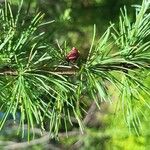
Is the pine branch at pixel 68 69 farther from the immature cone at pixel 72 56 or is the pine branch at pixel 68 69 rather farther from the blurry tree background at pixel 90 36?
the blurry tree background at pixel 90 36

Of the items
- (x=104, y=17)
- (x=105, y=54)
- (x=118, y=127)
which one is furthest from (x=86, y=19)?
(x=105, y=54)

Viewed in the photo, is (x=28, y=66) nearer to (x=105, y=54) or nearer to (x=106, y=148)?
(x=105, y=54)

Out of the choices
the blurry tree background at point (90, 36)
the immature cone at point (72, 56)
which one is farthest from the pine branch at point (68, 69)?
the blurry tree background at point (90, 36)

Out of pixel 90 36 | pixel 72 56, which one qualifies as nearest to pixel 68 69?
pixel 72 56

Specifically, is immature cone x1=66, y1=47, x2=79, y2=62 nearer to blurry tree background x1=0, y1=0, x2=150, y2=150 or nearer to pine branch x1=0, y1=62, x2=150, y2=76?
pine branch x1=0, y1=62, x2=150, y2=76

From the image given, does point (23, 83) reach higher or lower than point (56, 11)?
lower

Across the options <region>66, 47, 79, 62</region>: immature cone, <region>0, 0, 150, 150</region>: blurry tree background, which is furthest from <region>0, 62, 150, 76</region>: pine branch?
<region>0, 0, 150, 150</region>: blurry tree background

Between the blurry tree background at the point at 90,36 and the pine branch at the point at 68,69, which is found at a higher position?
the blurry tree background at the point at 90,36

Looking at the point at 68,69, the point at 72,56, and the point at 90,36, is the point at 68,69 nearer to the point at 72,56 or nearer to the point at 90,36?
the point at 72,56
